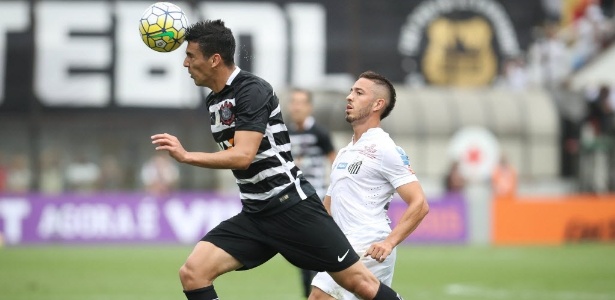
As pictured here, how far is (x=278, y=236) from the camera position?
8477mm

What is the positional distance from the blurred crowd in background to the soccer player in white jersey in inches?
627

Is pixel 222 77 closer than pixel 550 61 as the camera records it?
Yes

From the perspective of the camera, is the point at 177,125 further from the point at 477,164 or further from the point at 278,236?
the point at 278,236

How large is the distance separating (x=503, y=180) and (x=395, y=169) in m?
17.8

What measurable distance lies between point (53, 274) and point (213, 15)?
530 inches

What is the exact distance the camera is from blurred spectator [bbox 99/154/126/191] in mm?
24078

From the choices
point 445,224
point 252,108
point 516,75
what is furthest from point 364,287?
point 516,75

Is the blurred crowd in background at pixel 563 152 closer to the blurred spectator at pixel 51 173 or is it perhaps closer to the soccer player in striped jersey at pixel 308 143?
the blurred spectator at pixel 51 173

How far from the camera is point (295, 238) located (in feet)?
27.7

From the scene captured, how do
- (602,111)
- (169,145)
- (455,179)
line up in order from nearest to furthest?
(169,145)
(455,179)
(602,111)

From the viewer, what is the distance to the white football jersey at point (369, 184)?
8.52m

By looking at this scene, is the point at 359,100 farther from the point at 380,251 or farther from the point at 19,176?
the point at 19,176

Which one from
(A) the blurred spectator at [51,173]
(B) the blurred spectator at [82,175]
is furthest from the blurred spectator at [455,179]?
(A) the blurred spectator at [51,173]

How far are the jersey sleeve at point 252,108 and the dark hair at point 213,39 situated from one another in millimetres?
270
